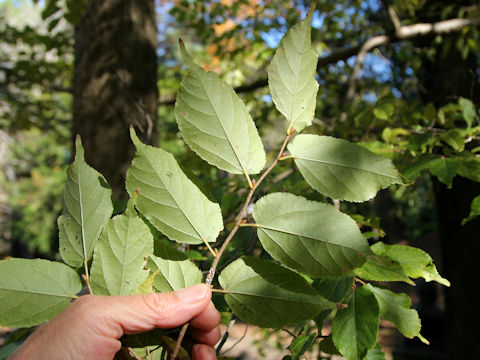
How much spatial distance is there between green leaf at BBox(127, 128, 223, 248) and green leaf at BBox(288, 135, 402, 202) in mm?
197

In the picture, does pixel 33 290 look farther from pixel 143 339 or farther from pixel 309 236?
pixel 309 236

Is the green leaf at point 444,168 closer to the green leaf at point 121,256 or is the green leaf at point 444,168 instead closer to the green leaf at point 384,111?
the green leaf at point 384,111

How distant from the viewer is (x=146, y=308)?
22.1 inches

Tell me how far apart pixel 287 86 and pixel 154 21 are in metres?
2.22

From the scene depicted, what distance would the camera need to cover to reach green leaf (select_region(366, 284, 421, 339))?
2.26 ft

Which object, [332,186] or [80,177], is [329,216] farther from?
[80,177]

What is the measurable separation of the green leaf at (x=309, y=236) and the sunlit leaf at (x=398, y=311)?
8.6 inches

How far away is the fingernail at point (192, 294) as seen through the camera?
0.57m

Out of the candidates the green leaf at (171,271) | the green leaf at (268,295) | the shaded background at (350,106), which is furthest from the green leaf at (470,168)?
the green leaf at (171,271)

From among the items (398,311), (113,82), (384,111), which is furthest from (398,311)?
(113,82)

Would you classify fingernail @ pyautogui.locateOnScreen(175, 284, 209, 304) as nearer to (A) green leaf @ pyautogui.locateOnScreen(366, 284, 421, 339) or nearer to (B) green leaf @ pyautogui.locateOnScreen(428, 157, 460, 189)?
(A) green leaf @ pyautogui.locateOnScreen(366, 284, 421, 339)

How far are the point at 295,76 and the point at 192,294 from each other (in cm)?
41

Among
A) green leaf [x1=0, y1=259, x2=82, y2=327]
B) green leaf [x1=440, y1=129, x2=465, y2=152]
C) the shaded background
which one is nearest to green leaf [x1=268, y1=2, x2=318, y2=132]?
Result: the shaded background

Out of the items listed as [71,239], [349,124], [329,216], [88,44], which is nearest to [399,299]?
[329,216]
